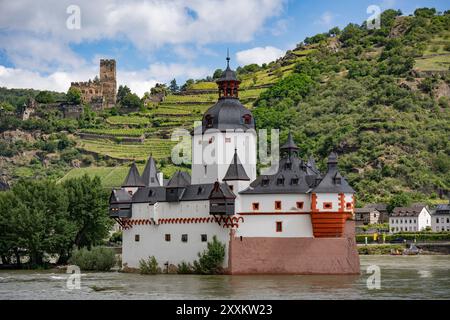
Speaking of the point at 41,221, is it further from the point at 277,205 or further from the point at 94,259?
the point at 277,205

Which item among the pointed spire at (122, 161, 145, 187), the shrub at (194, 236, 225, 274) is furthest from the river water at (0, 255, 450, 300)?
the pointed spire at (122, 161, 145, 187)

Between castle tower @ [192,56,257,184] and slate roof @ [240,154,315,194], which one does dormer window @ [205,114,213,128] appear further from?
slate roof @ [240,154,315,194]

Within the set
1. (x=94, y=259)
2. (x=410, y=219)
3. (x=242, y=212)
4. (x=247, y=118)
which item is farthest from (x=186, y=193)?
(x=410, y=219)

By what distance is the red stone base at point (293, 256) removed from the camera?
2689 inches

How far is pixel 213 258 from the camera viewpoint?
69.7 meters

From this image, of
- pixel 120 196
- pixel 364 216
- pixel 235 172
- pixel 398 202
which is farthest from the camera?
pixel 398 202

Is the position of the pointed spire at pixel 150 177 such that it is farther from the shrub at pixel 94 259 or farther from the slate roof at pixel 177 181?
the shrub at pixel 94 259

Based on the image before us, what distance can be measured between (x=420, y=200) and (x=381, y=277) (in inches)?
3156

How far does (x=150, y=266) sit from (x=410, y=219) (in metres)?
69.4

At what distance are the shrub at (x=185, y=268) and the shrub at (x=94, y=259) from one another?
9.87 metres

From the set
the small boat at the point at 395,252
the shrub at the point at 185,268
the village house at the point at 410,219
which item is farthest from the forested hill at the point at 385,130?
the shrub at the point at 185,268

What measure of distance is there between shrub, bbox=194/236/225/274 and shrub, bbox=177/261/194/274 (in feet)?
4.70
